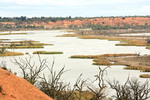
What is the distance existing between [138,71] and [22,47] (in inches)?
1737

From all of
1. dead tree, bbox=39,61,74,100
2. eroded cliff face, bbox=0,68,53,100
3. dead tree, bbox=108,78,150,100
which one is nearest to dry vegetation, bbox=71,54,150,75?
dead tree, bbox=108,78,150,100

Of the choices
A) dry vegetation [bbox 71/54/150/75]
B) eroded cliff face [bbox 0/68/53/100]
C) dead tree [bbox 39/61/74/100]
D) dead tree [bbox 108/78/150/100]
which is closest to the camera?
eroded cliff face [bbox 0/68/53/100]

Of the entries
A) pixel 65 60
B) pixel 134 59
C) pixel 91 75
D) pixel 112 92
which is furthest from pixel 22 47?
pixel 112 92

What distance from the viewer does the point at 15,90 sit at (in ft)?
57.5

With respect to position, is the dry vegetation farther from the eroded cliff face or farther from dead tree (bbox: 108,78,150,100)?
the eroded cliff face

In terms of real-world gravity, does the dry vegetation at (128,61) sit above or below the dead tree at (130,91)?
below

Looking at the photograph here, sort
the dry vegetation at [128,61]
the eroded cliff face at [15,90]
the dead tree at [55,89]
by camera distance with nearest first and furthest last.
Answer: the eroded cliff face at [15,90]
the dead tree at [55,89]
the dry vegetation at [128,61]

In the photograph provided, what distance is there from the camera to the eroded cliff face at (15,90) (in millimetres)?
16516

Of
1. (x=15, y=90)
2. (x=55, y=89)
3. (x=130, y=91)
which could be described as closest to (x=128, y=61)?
(x=130, y=91)

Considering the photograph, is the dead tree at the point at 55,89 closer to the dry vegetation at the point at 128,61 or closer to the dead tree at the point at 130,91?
the dead tree at the point at 130,91

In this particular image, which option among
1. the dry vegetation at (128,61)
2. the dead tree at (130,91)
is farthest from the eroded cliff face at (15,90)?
the dry vegetation at (128,61)

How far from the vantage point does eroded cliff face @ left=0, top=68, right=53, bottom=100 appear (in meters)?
16.5

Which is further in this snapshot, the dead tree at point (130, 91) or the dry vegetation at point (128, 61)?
the dry vegetation at point (128, 61)

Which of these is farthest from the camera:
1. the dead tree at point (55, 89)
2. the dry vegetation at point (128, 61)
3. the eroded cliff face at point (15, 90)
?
the dry vegetation at point (128, 61)
